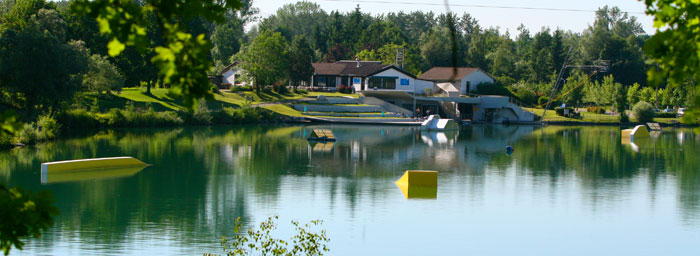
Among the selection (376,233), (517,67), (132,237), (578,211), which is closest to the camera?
(132,237)

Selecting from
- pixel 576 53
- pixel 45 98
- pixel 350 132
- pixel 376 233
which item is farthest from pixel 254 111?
pixel 576 53

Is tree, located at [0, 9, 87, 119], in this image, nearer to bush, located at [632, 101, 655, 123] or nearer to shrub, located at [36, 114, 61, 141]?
shrub, located at [36, 114, 61, 141]

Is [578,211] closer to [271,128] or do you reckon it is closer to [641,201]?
[641,201]

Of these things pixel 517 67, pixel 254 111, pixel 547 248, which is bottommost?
pixel 547 248

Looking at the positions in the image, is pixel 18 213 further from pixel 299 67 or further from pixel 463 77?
pixel 463 77

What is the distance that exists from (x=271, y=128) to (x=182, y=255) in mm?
53416

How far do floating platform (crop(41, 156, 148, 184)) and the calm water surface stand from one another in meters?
0.34

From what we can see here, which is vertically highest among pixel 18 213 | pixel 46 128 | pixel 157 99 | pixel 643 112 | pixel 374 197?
pixel 157 99

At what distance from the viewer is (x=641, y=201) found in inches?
1220

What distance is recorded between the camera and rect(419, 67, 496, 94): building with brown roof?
100 m

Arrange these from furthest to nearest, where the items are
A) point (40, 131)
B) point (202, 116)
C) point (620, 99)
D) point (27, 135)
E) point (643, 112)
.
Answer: point (620, 99) < point (643, 112) < point (202, 116) < point (40, 131) < point (27, 135)

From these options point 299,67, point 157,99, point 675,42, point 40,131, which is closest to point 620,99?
point 299,67

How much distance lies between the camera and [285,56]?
9938cm

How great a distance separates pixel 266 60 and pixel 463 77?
27053mm
